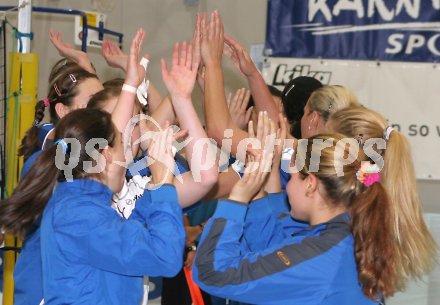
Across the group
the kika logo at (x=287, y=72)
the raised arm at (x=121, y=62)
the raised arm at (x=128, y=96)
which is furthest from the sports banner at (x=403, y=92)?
the raised arm at (x=128, y=96)

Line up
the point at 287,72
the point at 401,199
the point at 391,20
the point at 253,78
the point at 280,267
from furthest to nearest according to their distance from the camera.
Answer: the point at 287,72 → the point at 391,20 → the point at 253,78 → the point at 401,199 → the point at 280,267

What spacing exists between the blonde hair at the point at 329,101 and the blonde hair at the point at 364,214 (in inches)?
26.5

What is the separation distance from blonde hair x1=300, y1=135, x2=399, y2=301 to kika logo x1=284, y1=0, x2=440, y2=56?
119 inches

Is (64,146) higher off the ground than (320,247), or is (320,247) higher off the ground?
(64,146)

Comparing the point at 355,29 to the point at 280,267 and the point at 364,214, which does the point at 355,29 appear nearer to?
the point at 364,214

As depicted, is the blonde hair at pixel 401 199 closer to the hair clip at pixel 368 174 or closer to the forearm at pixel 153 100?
the hair clip at pixel 368 174

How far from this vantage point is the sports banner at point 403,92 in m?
4.75

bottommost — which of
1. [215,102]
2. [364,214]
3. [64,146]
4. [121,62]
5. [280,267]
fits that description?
[280,267]

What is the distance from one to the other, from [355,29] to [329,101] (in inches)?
92.5

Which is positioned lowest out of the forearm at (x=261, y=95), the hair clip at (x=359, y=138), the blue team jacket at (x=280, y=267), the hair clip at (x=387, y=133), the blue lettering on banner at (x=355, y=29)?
the blue team jacket at (x=280, y=267)

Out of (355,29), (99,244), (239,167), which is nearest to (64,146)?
(99,244)

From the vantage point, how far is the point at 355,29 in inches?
190

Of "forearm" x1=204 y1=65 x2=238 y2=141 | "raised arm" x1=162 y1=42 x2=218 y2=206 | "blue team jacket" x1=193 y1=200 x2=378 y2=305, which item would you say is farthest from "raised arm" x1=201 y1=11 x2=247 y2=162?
"blue team jacket" x1=193 y1=200 x2=378 y2=305

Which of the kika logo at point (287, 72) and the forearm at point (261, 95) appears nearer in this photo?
the forearm at point (261, 95)
